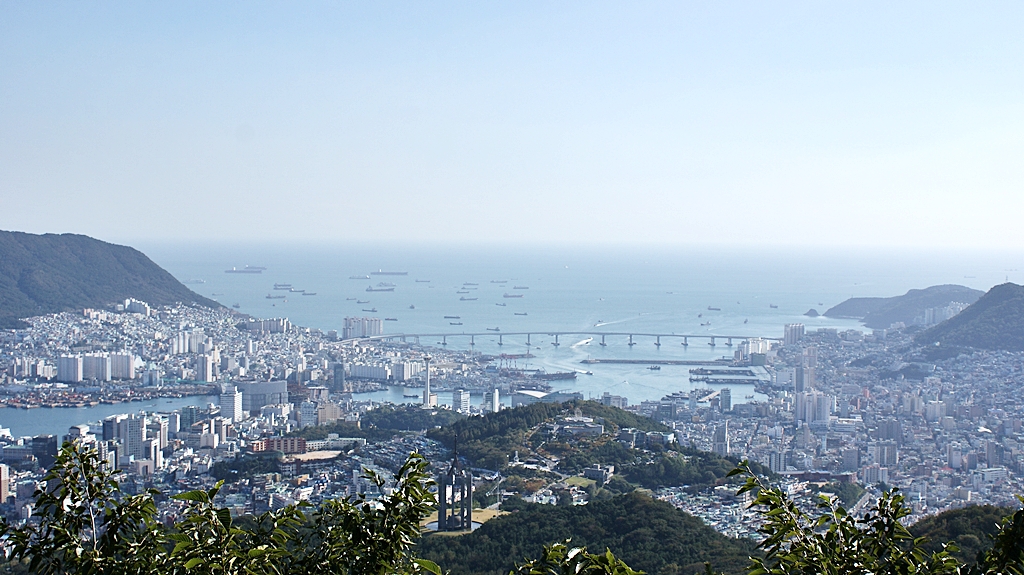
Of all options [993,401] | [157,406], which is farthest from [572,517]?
[993,401]

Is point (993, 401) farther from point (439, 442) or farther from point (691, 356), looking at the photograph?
point (439, 442)

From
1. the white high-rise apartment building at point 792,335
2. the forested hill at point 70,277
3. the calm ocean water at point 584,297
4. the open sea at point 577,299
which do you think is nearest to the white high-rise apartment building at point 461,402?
the open sea at point 577,299

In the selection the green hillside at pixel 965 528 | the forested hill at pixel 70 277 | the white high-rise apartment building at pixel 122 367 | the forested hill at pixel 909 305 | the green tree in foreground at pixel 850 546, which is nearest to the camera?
the green tree in foreground at pixel 850 546

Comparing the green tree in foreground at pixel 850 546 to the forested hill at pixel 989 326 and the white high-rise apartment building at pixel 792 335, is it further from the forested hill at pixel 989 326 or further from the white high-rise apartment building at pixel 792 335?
the white high-rise apartment building at pixel 792 335

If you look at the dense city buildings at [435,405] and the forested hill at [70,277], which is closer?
the dense city buildings at [435,405]

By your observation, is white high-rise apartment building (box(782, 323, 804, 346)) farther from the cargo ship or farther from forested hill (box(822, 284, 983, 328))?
the cargo ship

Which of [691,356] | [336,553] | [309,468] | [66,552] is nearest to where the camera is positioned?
[66,552]
